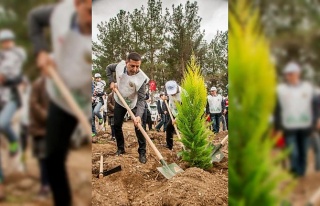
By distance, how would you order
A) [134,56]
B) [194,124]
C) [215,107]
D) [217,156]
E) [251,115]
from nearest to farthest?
[251,115] → [134,56] → [215,107] → [194,124] → [217,156]

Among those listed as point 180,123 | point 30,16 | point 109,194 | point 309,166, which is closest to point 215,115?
point 180,123

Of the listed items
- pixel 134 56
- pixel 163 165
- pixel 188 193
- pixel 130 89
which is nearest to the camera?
pixel 134 56

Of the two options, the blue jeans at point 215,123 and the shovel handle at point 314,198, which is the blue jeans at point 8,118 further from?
the blue jeans at point 215,123

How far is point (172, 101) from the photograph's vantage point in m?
2.93

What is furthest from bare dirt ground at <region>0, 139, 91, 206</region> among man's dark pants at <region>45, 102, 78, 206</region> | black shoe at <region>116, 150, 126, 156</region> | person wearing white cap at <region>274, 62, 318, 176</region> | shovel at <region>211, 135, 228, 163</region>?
shovel at <region>211, 135, 228, 163</region>

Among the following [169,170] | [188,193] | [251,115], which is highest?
[251,115]

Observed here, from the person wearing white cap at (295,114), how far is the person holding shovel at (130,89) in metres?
1.21

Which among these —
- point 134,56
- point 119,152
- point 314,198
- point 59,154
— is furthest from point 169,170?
point 314,198

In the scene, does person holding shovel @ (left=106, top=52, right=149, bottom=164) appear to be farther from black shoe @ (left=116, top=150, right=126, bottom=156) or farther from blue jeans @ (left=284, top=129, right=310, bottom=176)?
blue jeans @ (left=284, top=129, right=310, bottom=176)

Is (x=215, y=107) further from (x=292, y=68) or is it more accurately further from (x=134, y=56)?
(x=292, y=68)

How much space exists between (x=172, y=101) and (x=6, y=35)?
1627 mm

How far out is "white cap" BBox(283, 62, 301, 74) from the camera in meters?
1.37

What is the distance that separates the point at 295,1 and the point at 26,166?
126 centimetres

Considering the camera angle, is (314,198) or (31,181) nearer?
(314,198)
